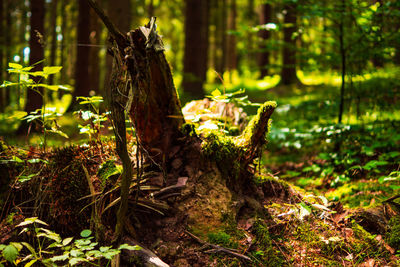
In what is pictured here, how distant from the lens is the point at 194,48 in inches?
353

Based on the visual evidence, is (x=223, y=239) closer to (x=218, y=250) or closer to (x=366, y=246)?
(x=218, y=250)

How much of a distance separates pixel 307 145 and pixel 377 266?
10.1 feet

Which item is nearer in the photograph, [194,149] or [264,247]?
[264,247]

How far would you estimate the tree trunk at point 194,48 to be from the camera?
8633mm

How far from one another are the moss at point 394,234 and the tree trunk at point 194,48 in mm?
6423

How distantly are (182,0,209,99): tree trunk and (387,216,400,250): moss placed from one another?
253 inches

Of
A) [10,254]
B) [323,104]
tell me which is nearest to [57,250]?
[10,254]

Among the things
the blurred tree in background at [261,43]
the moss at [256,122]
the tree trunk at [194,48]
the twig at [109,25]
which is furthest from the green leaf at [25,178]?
the tree trunk at [194,48]

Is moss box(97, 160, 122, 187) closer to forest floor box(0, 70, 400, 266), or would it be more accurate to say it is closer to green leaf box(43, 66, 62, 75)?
forest floor box(0, 70, 400, 266)

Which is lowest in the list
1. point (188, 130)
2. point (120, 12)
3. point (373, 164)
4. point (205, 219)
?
point (205, 219)

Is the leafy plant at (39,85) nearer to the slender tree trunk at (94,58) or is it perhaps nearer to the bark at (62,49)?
the bark at (62,49)

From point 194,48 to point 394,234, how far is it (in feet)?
24.8

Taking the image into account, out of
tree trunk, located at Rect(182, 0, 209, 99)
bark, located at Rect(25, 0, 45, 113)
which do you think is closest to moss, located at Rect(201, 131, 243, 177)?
tree trunk, located at Rect(182, 0, 209, 99)

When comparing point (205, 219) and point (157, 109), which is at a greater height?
point (157, 109)
